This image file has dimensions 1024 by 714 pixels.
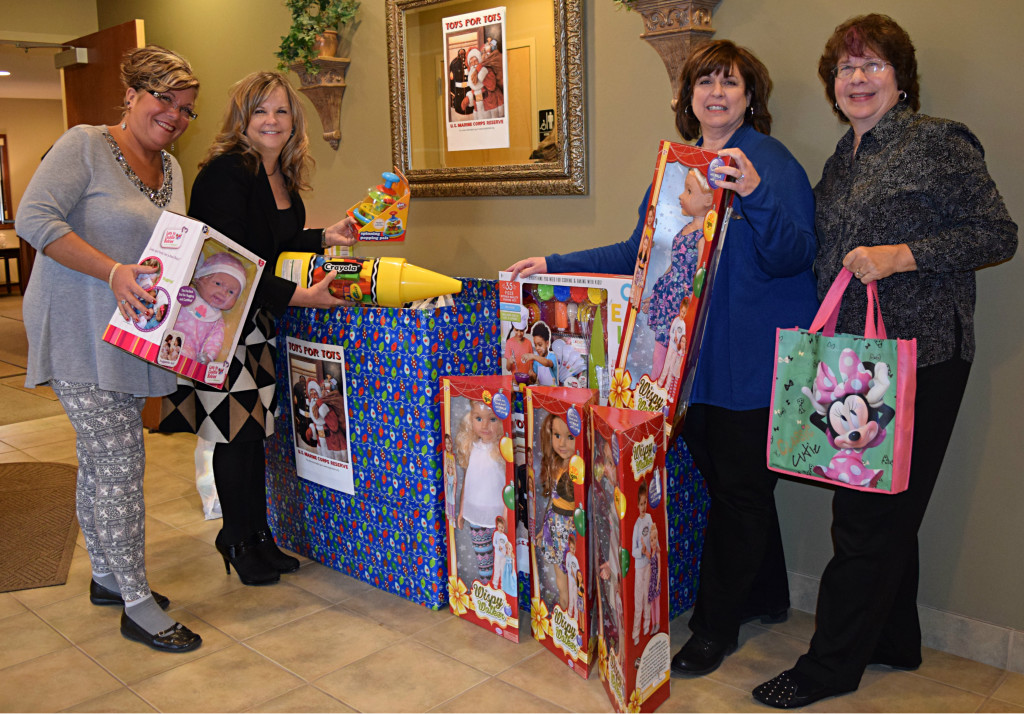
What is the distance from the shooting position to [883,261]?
1.74 meters

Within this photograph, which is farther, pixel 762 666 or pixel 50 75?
pixel 50 75

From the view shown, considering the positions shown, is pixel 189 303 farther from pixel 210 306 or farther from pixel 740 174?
pixel 740 174

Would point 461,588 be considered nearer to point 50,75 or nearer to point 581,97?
point 581,97

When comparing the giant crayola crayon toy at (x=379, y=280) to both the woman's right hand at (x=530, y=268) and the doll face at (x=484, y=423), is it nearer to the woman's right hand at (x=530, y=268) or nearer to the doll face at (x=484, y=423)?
the woman's right hand at (x=530, y=268)

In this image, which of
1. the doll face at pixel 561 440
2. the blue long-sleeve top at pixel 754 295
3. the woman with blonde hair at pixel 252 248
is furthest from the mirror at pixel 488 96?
the doll face at pixel 561 440

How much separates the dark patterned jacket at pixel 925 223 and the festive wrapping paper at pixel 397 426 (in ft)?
3.37

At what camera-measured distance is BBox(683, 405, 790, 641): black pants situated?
202cm

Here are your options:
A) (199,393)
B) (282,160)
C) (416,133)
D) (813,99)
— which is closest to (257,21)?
(416,133)

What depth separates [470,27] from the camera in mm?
3029

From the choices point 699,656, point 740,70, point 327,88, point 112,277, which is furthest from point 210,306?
point 327,88

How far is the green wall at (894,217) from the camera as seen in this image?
2025 mm

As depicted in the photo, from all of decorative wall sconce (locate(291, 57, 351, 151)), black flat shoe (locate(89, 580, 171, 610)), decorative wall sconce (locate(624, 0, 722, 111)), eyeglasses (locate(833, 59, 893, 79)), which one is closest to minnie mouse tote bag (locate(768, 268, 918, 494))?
eyeglasses (locate(833, 59, 893, 79))

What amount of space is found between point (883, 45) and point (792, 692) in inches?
57.3

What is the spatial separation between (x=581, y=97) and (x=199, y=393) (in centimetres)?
153
